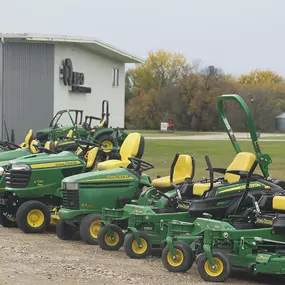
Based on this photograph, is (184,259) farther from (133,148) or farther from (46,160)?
(46,160)

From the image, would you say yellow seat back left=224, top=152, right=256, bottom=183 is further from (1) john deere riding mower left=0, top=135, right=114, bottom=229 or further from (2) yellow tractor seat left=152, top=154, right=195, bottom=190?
(1) john deere riding mower left=0, top=135, right=114, bottom=229

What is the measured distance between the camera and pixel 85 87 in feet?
108

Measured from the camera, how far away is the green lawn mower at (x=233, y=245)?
6.82 metres

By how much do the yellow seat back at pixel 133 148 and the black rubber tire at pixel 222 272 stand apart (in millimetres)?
3407

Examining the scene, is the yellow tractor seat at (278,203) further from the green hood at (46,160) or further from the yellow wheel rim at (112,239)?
the green hood at (46,160)

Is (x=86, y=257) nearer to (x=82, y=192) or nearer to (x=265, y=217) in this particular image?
(x=82, y=192)

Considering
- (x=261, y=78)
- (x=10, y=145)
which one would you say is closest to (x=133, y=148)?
(x=10, y=145)

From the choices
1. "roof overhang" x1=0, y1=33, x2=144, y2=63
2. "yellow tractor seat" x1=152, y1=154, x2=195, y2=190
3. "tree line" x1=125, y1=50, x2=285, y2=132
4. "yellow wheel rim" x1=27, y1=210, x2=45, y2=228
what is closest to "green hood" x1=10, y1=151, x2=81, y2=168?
"yellow wheel rim" x1=27, y1=210, x2=45, y2=228

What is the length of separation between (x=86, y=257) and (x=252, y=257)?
2.17m

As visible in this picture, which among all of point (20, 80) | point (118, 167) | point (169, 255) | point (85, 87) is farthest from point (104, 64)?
point (169, 255)

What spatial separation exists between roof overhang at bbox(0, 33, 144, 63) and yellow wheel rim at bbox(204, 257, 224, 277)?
2388 cm

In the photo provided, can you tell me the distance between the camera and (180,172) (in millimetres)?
9180

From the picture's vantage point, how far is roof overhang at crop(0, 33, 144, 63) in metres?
29.5

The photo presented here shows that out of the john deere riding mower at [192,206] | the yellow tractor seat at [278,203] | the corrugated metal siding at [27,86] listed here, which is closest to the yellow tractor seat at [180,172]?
the john deere riding mower at [192,206]
